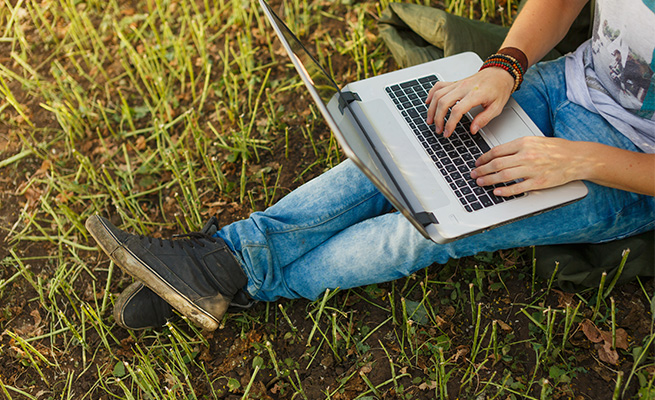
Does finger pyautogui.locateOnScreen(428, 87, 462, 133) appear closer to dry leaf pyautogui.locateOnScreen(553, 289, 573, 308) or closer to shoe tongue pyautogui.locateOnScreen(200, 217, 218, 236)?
dry leaf pyautogui.locateOnScreen(553, 289, 573, 308)

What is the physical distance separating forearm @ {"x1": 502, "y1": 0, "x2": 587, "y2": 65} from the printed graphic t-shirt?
0.45ft

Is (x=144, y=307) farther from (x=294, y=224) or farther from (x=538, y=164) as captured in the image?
(x=538, y=164)

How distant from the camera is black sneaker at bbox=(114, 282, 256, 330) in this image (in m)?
1.76

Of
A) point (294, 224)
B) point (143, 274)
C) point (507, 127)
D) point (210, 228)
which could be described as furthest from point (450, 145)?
point (143, 274)

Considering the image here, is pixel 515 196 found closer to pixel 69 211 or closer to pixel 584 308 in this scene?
pixel 584 308

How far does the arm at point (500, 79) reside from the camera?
1.55 m

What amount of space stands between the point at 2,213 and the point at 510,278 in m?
2.26

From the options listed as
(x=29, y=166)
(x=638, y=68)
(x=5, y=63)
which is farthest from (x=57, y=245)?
(x=638, y=68)

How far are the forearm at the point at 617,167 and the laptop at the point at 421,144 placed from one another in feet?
0.20

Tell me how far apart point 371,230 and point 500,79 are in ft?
2.07

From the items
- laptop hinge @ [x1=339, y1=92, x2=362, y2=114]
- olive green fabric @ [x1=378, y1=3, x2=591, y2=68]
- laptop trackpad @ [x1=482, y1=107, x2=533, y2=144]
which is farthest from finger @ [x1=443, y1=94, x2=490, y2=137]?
olive green fabric @ [x1=378, y1=3, x2=591, y2=68]

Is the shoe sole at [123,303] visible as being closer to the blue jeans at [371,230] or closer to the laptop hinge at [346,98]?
the blue jeans at [371,230]

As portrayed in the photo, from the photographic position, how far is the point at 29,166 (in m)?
2.53

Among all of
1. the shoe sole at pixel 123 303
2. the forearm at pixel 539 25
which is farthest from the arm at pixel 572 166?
the shoe sole at pixel 123 303
